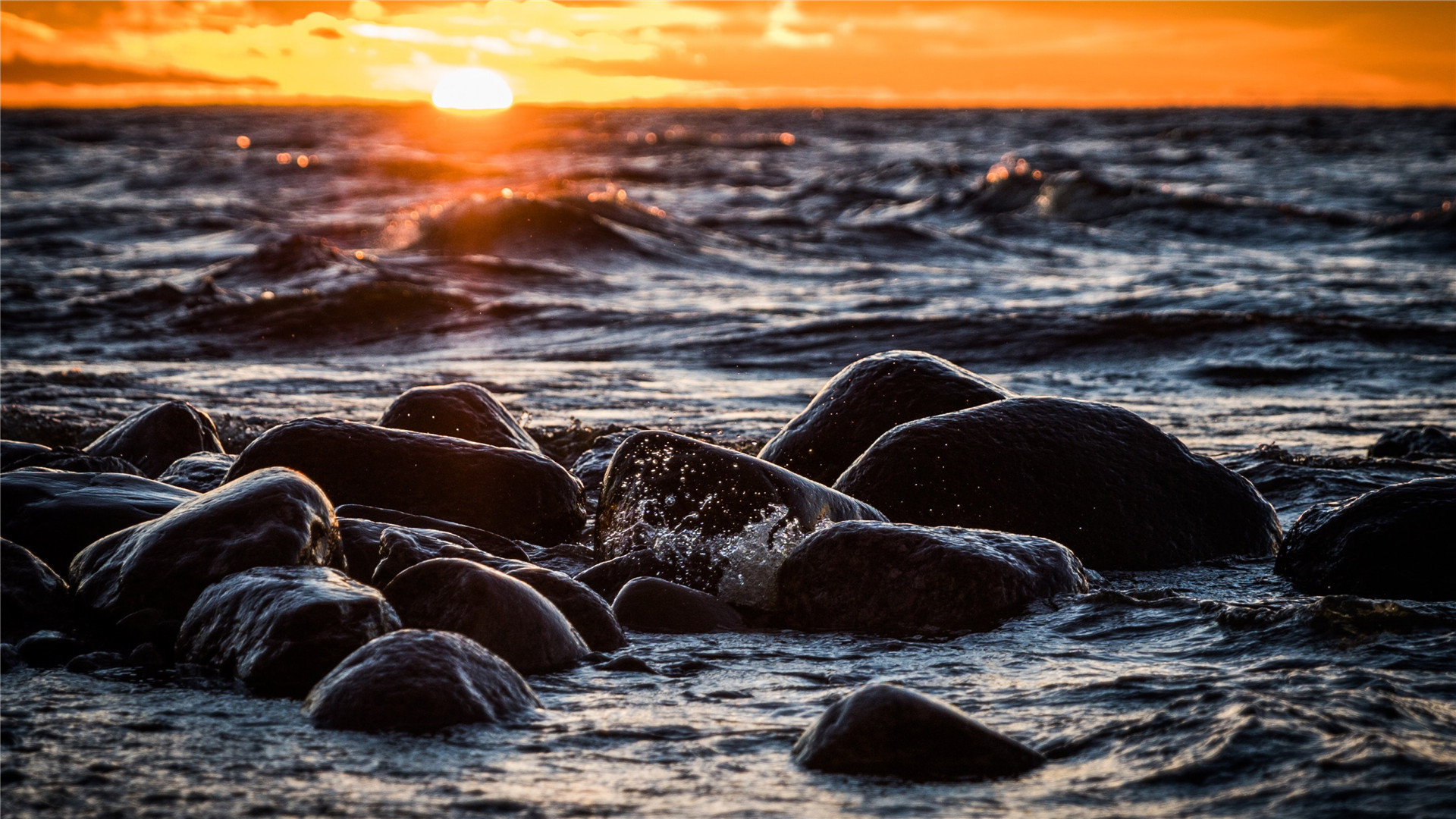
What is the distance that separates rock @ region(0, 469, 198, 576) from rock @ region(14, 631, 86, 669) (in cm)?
50

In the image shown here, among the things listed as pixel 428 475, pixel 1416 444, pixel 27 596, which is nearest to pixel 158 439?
pixel 428 475

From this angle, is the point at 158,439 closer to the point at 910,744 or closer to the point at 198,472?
the point at 198,472

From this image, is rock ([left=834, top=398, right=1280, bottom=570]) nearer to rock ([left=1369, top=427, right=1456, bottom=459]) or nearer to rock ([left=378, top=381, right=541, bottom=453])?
rock ([left=378, top=381, right=541, bottom=453])

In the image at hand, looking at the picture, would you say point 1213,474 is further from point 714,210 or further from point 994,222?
point 714,210

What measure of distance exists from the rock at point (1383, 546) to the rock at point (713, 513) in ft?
4.19

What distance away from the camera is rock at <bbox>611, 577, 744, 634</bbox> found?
3.41 metres

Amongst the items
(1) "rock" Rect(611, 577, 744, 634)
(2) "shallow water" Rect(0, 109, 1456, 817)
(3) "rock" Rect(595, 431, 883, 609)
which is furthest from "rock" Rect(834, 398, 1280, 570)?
(1) "rock" Rect(611, 577, 744, 634)

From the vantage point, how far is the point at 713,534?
12.5 feet

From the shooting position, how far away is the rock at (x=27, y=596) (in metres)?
3.13

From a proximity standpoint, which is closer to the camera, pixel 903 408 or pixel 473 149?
pixel 903 408

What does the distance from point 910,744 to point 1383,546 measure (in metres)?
1.97

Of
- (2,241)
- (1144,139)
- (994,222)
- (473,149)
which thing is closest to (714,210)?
(994,222)

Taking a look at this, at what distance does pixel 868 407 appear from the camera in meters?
4.90

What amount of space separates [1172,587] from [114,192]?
24440 mm
